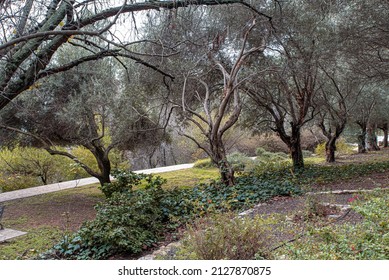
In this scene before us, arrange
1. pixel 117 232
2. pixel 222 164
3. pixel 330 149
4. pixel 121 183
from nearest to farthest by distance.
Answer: pixel 117 232
pixel 121 183
pixel 222 164
pixel 330 149

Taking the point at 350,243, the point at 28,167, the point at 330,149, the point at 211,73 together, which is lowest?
the point at 350,243

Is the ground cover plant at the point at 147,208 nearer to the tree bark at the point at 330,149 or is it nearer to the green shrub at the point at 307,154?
the tree bark at the point at 330,149

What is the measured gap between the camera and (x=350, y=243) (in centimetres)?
193

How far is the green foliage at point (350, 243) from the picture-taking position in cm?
178

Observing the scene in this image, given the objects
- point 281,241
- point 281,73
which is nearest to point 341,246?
point 281,241

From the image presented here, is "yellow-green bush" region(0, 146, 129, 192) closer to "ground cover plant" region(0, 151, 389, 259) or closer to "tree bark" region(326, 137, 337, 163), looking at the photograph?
"ground cover plant" region(0, 151, 389, 259)

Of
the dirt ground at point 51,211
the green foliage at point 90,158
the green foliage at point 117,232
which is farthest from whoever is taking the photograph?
the green foliage at point 90,158

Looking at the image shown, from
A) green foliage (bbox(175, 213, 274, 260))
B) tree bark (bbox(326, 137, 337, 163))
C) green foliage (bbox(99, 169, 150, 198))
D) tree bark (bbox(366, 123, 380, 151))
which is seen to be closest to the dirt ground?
green foliage (bbox(99, 169, 150, 198))

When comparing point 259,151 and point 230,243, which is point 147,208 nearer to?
point 230,243

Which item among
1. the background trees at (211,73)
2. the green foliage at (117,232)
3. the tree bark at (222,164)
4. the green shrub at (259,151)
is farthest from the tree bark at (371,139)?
the green foliage at (117,232)

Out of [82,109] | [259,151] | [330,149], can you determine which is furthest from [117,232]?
[330,149]

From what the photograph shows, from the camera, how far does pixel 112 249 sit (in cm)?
273

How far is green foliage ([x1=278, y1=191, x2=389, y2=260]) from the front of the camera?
70.1 inches
